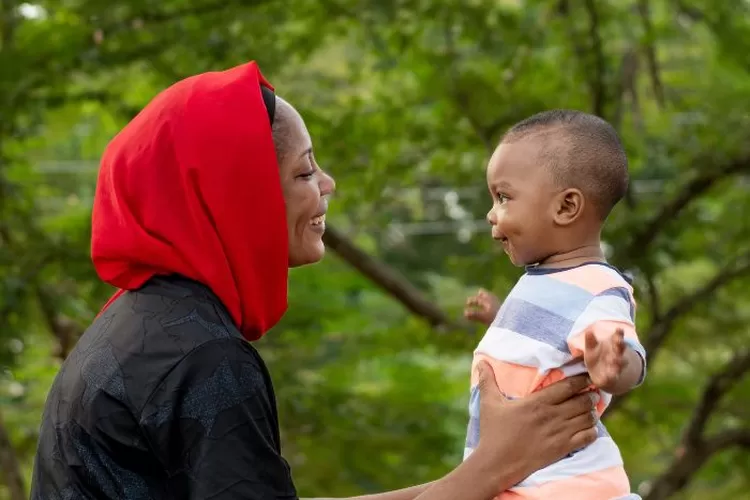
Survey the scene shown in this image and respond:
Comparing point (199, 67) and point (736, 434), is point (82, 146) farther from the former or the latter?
point (736, 434)

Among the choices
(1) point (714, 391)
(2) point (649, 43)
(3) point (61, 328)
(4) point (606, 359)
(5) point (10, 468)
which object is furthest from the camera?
(1) point (714, 391)

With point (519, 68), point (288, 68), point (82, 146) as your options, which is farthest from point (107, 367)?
point (82, 146)

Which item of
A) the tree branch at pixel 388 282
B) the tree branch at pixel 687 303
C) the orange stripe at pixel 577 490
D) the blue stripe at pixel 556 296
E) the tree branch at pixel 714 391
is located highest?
the blue stripe at pixel 556 296

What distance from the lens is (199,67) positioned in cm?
656

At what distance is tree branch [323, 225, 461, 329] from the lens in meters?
7.61

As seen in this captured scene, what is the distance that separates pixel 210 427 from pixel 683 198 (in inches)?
216

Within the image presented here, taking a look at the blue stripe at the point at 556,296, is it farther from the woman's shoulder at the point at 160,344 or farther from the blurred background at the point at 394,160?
the blurred background at the point at 394,160

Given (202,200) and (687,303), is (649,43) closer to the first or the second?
(687,303)

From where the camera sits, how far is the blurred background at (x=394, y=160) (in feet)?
21.4

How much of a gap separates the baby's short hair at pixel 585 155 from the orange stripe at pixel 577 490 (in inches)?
21.1

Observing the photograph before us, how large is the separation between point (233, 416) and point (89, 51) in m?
4.36

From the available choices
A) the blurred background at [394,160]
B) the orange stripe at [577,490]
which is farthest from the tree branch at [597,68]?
the orange stripe at [577,490]

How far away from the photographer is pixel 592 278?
2.48m

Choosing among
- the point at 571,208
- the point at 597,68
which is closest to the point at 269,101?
the point at 571,208
